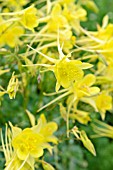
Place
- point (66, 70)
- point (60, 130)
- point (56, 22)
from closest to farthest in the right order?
1. point (66, 70)
2. point (56, 22)
3. point (60, 130)

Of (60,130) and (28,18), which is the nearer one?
(28,18)

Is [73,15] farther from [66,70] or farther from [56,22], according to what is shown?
[66,70]

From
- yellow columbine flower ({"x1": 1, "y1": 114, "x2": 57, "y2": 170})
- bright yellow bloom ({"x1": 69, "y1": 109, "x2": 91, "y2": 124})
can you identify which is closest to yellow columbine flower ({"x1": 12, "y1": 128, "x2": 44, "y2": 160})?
yellow columbine flower ({"x1": 1, "y1": 114, "x2": 57, "y2": 170})

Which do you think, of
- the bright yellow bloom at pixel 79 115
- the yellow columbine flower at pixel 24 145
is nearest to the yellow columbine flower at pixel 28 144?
the yellow columbine flower at pixel 24 145

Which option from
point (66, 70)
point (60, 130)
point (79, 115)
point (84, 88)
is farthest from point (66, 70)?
point (60, 130)

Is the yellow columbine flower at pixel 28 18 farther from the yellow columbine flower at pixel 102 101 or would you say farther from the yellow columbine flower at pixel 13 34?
the yellow columbine flower at pixel 102 101

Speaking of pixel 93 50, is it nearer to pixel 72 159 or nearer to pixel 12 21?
pixel 12 21

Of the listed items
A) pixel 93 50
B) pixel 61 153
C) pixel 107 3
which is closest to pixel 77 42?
pixel 93 50

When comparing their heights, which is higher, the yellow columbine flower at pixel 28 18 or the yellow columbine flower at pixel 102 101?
the yellow columbine flower at pixel 28 18

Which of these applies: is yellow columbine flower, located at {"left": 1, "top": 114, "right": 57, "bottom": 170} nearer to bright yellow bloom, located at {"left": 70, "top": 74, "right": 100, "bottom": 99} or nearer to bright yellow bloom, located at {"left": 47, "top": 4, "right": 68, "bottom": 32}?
bright yellow bloom, located at {"left": 70, "top": 74, "right": 100, "bottom": 99}

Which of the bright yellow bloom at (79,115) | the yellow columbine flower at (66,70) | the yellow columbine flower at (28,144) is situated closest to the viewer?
the yellow columbine flower at (66,70)

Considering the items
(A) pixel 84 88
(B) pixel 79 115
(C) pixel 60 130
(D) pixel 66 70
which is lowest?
(C) pixel 60 130
